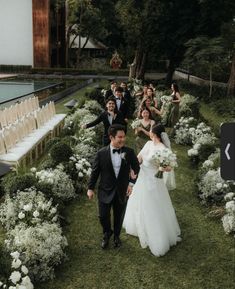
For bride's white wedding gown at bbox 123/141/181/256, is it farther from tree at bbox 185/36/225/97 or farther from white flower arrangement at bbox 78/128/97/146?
tree at bbox 185/36/225/97

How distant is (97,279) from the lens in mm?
6383

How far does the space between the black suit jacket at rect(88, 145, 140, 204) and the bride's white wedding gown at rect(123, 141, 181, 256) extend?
0.48 m

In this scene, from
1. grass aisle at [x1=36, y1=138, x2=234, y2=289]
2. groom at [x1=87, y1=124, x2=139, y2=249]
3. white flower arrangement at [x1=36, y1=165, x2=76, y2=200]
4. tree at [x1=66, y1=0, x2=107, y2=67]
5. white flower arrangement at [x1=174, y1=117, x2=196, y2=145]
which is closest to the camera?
grass aisle at [x1=36, y1=138, x2=234, y2=289]

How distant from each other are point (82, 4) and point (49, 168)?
44029 millimetres

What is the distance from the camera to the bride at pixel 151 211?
706cm

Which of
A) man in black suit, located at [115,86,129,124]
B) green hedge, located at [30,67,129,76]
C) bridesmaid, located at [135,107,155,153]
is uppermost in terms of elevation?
bridesmaid, located at [135,107,155,153]

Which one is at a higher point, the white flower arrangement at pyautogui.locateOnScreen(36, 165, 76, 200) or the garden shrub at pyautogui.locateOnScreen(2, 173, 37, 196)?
the garden shrub at pyautogui.locateOnScreen(2, 173, 37, 196)

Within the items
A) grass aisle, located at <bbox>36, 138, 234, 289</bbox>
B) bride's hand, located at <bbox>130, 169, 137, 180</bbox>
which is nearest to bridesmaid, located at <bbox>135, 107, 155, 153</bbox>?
grass aisle, located at <bbox>36, 138, 234, 289</bbox>

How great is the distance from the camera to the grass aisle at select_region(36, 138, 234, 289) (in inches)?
247

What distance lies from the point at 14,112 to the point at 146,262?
9.88 meters

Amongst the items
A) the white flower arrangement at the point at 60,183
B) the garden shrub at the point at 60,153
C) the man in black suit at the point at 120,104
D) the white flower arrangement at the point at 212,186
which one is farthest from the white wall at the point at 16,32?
the white flower arrangement at the point at 212,186

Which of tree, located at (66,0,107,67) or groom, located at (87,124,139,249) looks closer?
groom, located at (87,124,139,249)

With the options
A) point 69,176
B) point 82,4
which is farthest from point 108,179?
point 82,4

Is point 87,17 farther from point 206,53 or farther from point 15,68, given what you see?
point 206,53
